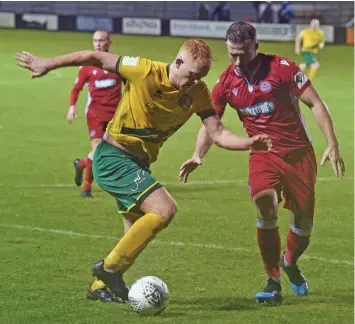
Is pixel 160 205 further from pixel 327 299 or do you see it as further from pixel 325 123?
pixel 327 299

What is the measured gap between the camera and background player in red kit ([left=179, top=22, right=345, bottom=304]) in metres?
10.1

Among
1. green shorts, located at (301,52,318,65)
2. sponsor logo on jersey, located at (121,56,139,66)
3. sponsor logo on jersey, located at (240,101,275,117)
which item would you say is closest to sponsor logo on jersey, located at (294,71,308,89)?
sponsor logo on jersey, located at (240,101,275,117)

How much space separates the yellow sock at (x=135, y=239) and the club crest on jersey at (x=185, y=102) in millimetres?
956

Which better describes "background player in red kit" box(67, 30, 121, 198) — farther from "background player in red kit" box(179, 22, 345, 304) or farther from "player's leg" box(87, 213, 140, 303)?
"player's leg" box(87, 213, 140, 303)

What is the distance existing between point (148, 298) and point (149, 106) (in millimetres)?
1589

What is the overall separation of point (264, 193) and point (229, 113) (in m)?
19.5

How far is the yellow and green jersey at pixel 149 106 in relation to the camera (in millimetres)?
9523

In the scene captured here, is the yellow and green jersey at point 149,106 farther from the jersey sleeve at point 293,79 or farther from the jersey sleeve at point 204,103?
the jersey sleeve at point 293,79

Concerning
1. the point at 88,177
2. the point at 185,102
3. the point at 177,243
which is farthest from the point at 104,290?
the point at 88,177

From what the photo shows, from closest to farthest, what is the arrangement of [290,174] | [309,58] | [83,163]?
[290,174] < [83,163] < [309,58]

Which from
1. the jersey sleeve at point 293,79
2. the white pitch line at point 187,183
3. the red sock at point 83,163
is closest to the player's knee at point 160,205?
the jersey sleeve at point 293,79

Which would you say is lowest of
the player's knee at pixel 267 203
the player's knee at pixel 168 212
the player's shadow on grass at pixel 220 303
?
the player's shadow on grass at pixel 220 303

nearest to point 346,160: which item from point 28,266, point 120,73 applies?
point 28,266

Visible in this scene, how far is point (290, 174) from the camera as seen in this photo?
10.4 meters
